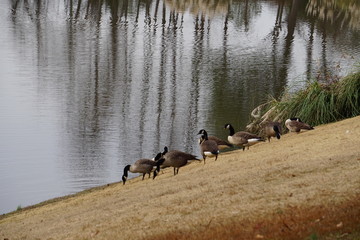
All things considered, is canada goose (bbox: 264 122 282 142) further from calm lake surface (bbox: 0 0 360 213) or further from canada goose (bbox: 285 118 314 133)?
A: calm lake surface (bbox: 0 0 360 213)

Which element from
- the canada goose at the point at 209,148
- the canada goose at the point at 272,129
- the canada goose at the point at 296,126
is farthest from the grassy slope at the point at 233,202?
the canada goose at the point at 296,126

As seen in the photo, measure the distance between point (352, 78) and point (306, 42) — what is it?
84.2ft

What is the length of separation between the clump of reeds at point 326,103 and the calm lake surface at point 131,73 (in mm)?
2549

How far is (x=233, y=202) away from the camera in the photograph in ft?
43.5

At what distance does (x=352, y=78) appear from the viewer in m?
25.1

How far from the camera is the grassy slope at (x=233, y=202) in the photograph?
11312 millimetres

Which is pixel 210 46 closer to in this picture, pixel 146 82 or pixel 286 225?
pixel 146 82

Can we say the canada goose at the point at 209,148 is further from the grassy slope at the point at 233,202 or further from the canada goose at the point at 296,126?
the canada goose at the point at 296,126

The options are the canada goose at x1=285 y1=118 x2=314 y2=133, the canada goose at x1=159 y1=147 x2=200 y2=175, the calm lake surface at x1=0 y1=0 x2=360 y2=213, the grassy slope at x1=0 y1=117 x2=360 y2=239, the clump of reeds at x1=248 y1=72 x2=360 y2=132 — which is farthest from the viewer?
the calm lake surface at x1=0 y1=0 x2=360 y2=213

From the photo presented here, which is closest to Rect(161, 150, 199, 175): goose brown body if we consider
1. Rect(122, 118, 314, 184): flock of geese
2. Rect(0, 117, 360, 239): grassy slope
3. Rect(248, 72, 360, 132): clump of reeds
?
Rect(122, 118, 314, 184): flock of geese

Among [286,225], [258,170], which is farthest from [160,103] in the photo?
[286,225]

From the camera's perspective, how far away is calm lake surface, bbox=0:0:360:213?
25.5m

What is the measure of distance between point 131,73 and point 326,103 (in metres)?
15.6

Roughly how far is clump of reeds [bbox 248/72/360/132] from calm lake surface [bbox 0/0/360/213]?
255cm
